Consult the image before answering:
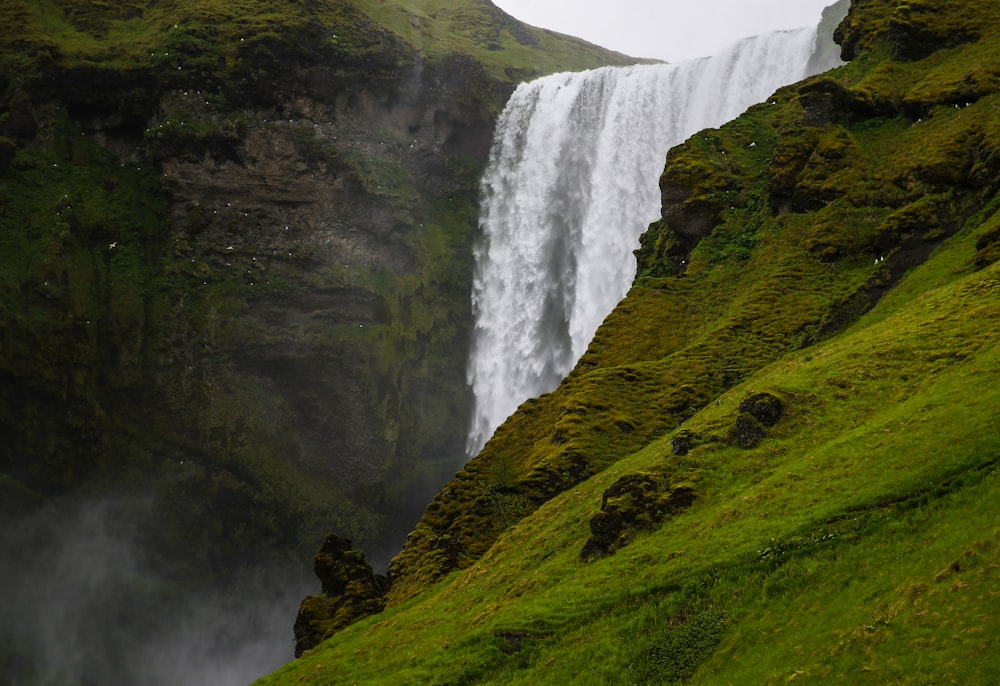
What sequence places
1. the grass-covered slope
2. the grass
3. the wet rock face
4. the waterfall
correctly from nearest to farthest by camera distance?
the grass < the wet rock face < the grass-covered slope < the waterfall

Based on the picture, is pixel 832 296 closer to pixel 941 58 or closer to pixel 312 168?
pixel 941 58

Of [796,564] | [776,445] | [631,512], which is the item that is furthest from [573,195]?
[796,564]

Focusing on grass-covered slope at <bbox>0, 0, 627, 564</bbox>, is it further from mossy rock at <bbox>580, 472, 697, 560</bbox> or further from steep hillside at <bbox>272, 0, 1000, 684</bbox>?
mossy rock at <bbox>580, 472, 697, 560</bbox>

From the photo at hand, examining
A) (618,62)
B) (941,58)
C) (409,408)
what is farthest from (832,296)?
(618,62)

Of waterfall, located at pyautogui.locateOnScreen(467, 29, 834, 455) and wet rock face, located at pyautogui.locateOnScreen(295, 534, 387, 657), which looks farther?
waterfall, located at pyautogui.locateOnScreen(467, 29, 834, 455)

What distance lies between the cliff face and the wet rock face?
111ft

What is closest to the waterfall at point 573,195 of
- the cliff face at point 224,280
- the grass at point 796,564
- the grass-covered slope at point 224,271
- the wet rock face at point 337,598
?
the cliff face at point 224,280

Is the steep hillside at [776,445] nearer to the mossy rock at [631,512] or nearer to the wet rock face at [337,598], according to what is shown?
the mossy rock at [631,512]

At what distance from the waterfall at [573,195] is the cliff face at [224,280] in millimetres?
3131

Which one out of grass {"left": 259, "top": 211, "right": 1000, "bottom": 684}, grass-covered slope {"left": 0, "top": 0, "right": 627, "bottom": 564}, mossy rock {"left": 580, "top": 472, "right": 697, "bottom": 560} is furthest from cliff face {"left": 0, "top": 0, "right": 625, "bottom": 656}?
mossy rock {"left": 580, "top": 472, "right": 697, "bottom": 560}

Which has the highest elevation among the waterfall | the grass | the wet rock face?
the waterfall

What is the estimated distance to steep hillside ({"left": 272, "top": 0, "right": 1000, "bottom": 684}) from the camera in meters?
12.2

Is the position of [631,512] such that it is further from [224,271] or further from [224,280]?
[224,271]

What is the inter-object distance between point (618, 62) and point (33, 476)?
248 feet
